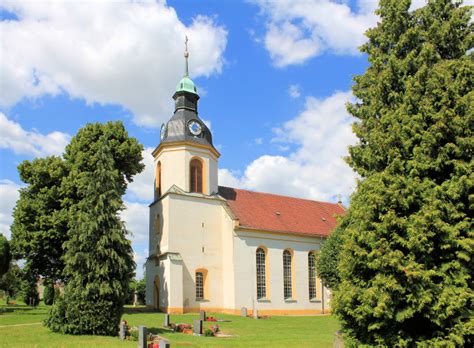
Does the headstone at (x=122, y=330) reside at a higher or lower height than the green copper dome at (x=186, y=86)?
lower

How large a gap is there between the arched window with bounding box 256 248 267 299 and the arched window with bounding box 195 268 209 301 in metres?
4.33

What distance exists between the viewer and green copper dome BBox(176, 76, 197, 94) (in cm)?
3744

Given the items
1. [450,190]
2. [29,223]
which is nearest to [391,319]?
[450,190]

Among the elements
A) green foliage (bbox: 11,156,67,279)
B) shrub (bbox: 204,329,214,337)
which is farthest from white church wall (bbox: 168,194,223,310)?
shrub (bbox: 204,329,214,337)

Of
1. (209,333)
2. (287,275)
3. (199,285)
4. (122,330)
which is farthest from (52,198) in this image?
(287,275)

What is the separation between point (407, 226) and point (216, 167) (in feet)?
89.8

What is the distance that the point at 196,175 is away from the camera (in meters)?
36.0

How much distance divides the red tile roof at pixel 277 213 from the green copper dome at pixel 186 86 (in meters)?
9.00

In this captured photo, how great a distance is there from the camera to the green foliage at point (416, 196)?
1068cm

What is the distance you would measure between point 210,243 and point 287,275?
7447 mm

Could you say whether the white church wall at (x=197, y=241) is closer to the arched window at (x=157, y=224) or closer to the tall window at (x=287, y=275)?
the arched window at (x=157, y=224)

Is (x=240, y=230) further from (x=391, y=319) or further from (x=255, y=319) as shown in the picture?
(x=391, y=319)

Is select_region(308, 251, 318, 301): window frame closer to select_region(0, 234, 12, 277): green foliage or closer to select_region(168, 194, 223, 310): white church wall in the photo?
select_region(168, 194, 223, 310): white church wall

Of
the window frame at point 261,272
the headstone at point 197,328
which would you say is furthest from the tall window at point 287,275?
the headstone at point 197,328
